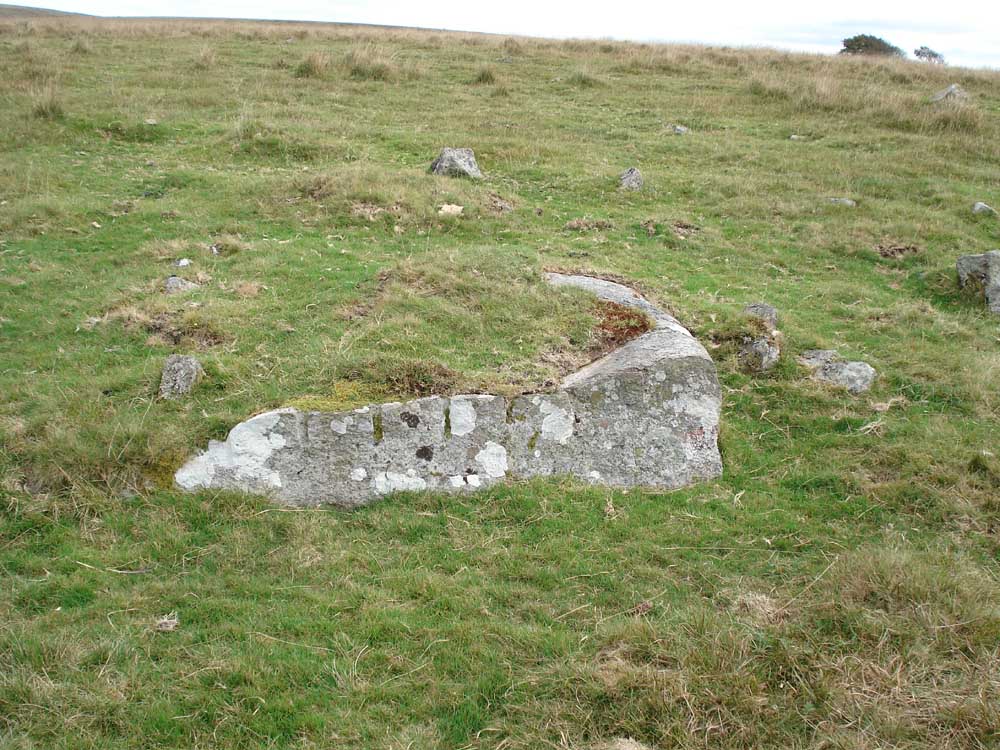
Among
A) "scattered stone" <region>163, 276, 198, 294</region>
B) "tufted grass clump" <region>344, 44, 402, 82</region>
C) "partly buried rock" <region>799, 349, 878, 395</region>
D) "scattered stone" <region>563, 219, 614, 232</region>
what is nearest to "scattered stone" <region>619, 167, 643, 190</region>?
"scattered stone" <region>563, 219, 614, 232</region>

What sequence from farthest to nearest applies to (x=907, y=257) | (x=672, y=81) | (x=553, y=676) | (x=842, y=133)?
(x=672, y=81) < (x=842, y=133) < (x=907, y=257) < (x=553, y=676)

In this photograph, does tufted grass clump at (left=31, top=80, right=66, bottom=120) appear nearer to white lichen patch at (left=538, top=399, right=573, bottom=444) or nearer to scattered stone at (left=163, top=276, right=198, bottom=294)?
scattered stone at (left=163, top=276, right=198, bottom=294)

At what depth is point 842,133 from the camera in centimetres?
1709

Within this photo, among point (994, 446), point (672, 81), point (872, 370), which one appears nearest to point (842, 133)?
point (672, 81)

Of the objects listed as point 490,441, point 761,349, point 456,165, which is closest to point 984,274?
point 761,349

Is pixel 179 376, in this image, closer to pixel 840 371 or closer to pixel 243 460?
pixel 243 460

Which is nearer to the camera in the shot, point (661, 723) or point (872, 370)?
point (661, 723)

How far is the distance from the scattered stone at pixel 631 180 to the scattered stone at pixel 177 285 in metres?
8.22

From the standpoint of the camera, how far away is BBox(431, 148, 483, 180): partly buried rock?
42.8 ft

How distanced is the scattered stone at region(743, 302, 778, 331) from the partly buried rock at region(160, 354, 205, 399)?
19.9 ft

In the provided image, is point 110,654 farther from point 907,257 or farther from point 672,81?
point 672,81

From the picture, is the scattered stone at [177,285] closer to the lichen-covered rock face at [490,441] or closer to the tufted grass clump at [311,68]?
the lichen-covered rock face at [490,441]

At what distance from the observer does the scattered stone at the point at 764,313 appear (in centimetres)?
820

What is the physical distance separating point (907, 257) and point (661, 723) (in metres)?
10.3
